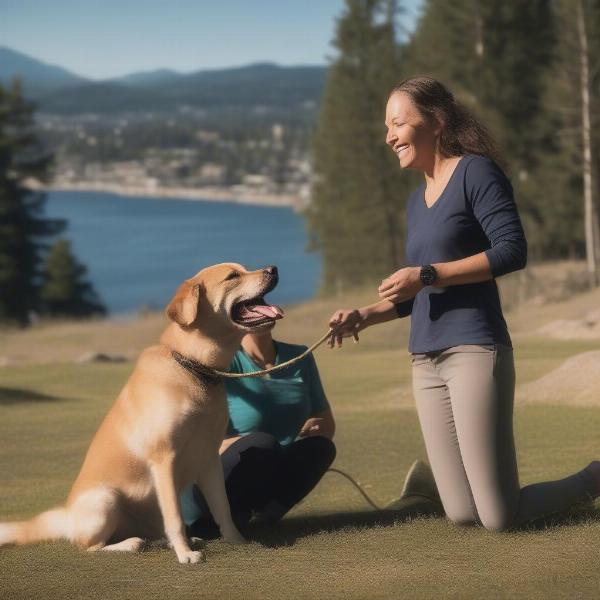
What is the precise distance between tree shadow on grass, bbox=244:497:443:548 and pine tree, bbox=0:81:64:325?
Result: 42.3 m

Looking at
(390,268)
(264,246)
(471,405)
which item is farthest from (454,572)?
(264,246)

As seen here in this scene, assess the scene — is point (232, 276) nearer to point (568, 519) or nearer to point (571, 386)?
point (568, 519)

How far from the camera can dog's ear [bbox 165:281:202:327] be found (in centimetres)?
523

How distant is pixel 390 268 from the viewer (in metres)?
47.9

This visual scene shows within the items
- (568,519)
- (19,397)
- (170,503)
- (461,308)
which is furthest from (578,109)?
(170,503)

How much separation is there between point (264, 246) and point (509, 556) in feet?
429

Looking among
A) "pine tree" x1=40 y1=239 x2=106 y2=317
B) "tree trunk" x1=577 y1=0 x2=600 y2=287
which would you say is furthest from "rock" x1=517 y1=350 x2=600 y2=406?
"pine tree" x1=40 y1=239 x2=106 y2=317

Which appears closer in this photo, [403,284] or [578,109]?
[403,284]

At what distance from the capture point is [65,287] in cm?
5812

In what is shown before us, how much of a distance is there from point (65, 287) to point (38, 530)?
5364cm

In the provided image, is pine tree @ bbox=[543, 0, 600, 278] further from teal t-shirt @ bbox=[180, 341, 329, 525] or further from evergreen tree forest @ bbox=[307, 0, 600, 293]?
teal t-shirt @ bbox=[180, 341, 329, 525]

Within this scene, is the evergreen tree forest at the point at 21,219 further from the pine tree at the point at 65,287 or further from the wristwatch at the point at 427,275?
the wristwatch at the point at 427,275

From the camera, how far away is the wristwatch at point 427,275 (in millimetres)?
5137

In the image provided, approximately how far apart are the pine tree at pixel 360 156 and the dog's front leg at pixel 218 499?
119 ft
